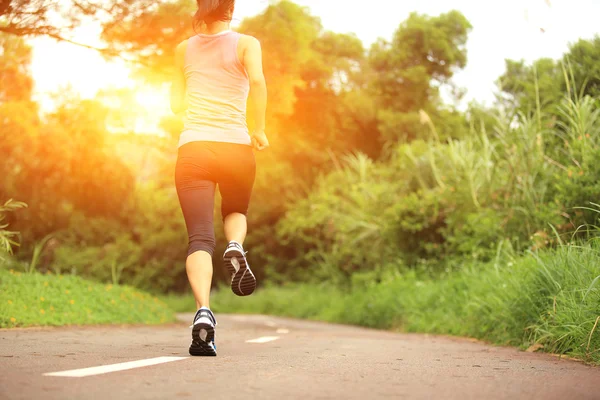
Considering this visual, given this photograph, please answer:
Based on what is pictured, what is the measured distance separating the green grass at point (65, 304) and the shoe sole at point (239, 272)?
327 centimetres

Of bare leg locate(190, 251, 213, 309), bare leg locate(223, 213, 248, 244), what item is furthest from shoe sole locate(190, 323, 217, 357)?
bare leg locate(223, 213, 248, 244)

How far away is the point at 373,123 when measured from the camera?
30.0 metres

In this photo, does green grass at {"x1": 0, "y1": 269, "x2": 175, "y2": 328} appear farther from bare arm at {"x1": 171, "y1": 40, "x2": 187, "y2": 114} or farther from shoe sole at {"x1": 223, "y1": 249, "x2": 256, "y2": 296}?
shoe sole at {"x1": 223, "y1": 249, "x2": 256, "y2": 296}

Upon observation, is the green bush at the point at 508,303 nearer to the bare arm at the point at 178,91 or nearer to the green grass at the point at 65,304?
the bare arm at the point at 178,91

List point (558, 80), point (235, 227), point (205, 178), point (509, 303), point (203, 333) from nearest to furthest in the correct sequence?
1. point (203, 333)
2. point (205, 178)
3. point (235, 227)
4. point (509, 303)
5. point (558, 80)

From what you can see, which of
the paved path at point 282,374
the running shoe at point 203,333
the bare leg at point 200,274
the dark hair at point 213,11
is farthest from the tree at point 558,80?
the running shoe at point 203,333

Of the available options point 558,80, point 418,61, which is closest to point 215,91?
point 558,80

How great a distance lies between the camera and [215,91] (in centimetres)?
514

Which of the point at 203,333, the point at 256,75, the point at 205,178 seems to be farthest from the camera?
the point at 256,75

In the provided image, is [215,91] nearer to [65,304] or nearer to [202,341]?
[202,341]

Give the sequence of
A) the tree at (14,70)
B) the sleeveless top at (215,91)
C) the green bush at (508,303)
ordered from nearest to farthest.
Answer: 1. the sleeveless top at (215,91)
2. the green bush at (508,303)
3. the tree at (14,70)

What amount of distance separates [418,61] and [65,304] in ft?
77.4

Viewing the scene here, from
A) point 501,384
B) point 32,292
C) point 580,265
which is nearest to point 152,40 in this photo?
point 32,292

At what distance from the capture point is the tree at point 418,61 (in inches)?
1172
